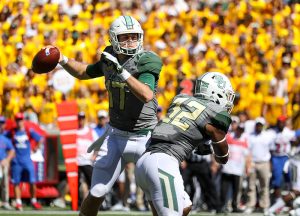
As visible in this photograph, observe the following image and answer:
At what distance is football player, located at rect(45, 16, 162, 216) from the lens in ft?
24.0

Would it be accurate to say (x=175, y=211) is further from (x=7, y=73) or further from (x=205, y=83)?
(x=7, y=73)

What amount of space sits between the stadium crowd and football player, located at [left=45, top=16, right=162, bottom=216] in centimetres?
501

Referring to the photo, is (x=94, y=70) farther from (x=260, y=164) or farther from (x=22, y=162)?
(x=260, y=164)

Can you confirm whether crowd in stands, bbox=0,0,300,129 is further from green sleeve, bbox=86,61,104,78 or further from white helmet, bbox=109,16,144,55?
white helmet, bbox=109,16,144,55

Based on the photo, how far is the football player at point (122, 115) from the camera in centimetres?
732

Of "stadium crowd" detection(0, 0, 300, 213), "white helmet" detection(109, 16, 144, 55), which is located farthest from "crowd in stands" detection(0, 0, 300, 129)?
"white helmet" detection(109, 16, 144, 55)

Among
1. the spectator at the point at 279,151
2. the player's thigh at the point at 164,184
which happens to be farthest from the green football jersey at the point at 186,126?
the spectator at the point at 279,151

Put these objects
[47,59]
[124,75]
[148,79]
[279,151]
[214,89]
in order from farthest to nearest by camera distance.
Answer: [279,151] → [47,59] → [148,79] → [124,75] → [214,89]

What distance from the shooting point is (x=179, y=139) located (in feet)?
21.1

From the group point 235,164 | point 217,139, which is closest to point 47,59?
point 217,139

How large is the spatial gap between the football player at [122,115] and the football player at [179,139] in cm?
69

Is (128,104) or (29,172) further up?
(128,104)

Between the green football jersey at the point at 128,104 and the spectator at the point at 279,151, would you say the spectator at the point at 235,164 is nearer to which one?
the spectator at the point at 279,151

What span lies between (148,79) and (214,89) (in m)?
0.61
